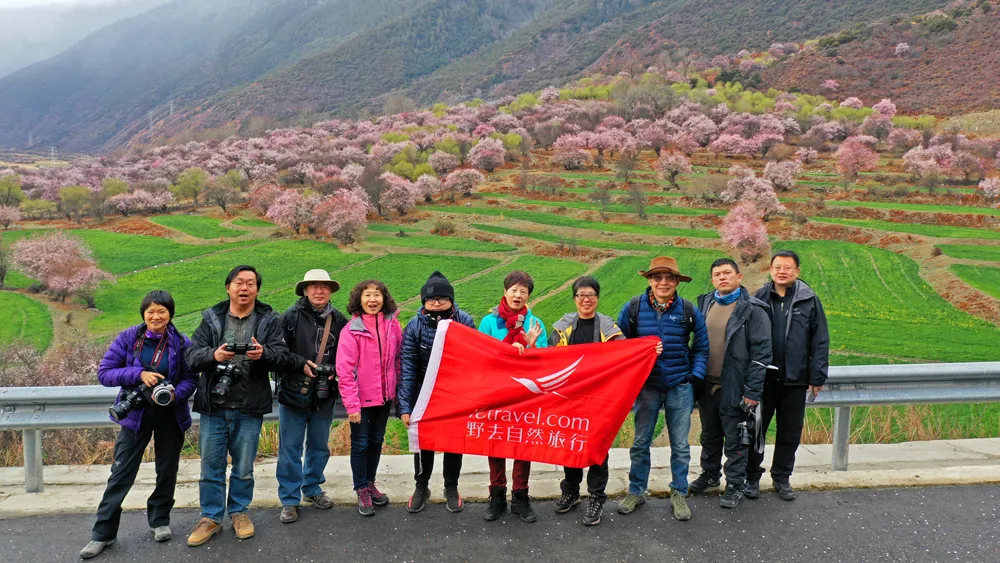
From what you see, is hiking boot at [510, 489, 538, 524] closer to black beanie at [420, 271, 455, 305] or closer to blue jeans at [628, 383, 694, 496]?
blue jeans at [628, 383, 694, 496]

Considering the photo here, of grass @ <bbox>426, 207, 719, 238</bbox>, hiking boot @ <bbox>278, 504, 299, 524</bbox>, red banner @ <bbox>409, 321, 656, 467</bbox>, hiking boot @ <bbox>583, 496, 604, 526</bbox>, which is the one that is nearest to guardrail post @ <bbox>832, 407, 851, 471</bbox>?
red banner @ <bbox>409, 321, 656, 467</bbox>

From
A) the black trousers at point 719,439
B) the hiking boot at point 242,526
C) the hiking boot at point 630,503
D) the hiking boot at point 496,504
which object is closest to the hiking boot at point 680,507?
the hiking boot at point 630,503

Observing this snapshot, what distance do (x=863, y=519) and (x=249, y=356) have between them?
4371 mm

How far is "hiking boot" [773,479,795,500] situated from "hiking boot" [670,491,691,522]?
78cm

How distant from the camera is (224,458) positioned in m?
4.39

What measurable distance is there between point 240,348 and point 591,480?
8.61 ft

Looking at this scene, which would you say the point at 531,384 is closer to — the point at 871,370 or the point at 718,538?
the point at 718,538

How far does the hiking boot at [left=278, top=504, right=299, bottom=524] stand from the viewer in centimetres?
435

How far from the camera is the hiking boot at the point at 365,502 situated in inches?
176

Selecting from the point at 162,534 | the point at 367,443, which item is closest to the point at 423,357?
the point at 367,443

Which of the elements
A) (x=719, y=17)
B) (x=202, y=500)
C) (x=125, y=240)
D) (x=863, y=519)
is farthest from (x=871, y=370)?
(x=719, y=17)

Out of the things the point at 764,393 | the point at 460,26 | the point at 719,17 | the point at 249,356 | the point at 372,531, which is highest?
the point at 460,26

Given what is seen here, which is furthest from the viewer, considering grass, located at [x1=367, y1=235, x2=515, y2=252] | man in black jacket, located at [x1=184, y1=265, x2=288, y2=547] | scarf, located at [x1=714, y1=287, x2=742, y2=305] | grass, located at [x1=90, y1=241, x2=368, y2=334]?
grass, located at [x1=367, y1=235, x2=515, y2=252]

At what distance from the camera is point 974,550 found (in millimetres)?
3875
